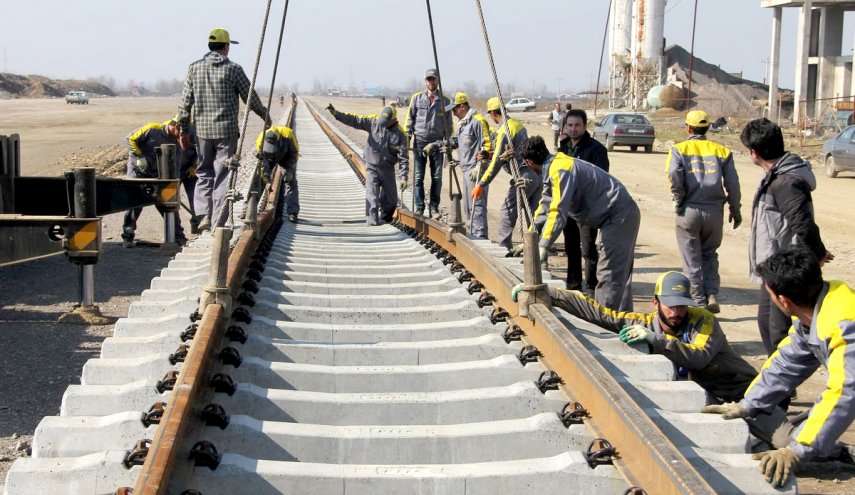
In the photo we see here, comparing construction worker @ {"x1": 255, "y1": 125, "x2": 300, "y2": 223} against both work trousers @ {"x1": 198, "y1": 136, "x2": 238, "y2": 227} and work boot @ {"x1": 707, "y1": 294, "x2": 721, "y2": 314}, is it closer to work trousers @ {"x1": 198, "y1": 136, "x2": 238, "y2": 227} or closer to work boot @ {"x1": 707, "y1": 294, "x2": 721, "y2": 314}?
work trousers @ {"x1": 198, "y1": 136, "x2": 238, "y2": 227}

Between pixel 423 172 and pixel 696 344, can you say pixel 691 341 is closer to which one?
pixel 696 344

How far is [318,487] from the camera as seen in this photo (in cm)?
378

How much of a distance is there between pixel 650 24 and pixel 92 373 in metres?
62.9

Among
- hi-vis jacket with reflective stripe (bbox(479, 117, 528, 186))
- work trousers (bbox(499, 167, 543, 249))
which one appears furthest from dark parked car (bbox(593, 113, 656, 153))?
work trousers (bbox(499, 167, 543, 249))

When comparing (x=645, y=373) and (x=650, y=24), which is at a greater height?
(x=650, y=24)

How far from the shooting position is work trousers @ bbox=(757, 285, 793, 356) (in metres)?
6.08

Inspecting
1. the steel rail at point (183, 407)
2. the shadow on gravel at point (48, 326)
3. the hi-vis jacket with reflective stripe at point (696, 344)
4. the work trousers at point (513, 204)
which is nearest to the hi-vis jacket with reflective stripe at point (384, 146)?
the work trousers at point (513, 204)

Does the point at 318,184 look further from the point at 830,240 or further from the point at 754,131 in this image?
the point at 754,131

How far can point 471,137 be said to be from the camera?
12008 mm

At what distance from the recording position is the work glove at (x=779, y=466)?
3840mm

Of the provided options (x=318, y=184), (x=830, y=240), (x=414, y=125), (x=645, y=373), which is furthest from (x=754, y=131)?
(x=318, y=184)

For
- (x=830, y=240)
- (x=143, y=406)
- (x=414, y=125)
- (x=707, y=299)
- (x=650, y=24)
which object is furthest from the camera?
(x=650, y=24)

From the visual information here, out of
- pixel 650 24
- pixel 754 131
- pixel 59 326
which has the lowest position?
pixel 59 326

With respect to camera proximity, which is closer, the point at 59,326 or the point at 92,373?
the point at 92,373
